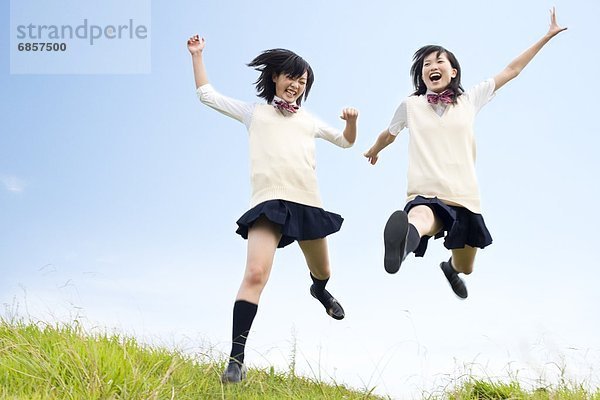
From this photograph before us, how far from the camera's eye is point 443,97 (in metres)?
5.76

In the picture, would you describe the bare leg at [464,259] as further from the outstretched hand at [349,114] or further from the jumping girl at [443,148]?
the outstretched hand at [349,114]

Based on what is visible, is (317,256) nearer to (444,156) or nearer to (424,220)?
(424,220)

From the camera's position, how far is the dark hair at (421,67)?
5.90m

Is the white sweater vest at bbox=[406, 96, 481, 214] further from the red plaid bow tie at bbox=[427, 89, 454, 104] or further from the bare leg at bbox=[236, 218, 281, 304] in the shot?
the bare leg at bbox=[236, 218, 281, 304]

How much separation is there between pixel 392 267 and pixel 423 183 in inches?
41.2

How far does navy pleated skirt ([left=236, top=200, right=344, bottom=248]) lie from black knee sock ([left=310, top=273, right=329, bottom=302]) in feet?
2.70

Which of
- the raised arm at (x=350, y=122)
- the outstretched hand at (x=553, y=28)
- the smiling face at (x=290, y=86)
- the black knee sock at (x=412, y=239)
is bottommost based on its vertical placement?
the black knee sock at (x=412, y=239)

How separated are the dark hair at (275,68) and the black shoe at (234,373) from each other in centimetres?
215

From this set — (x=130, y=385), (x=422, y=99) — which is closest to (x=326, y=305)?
(x=422, y=99)

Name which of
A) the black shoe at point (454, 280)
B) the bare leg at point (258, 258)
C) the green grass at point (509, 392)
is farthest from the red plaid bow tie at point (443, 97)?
the green grass at point (509, 392)

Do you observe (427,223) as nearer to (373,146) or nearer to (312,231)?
(312,231)

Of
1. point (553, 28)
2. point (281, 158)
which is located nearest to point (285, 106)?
point (281, 158)

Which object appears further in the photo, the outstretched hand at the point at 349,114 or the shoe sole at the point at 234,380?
the outstretched hand at the point at 349,114

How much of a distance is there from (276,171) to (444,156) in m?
1.28
